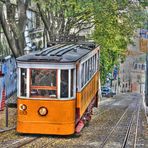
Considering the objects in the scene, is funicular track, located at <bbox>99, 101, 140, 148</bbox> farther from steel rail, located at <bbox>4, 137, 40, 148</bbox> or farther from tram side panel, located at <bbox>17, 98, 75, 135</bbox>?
steel rail, located at <bbox>4, 137, 40, 148</bbox>

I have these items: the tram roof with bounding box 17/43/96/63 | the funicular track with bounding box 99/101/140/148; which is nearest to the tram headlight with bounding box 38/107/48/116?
the tram roof with bounding box 17/43/96/63

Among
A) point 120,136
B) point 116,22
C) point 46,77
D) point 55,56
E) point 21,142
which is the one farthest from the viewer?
point 116,22

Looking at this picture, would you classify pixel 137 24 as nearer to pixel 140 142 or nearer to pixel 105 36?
pixel 105 36

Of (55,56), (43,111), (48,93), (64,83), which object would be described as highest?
(55,56)

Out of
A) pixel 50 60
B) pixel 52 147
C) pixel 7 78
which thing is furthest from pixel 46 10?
pixel 52 147

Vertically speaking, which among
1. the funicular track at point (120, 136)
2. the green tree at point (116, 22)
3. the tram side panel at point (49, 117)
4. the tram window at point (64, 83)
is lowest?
the funicular track at point (120, 136)

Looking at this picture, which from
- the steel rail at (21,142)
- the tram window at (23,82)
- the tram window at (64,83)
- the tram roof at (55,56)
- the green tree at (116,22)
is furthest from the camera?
the green tree at (116,22)

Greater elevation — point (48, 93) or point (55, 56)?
point (55, 56)

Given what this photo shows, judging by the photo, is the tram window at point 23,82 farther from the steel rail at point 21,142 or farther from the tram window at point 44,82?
the steel rail at point 21,142

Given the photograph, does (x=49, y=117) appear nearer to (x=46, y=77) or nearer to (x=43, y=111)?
(x=43, y=111)

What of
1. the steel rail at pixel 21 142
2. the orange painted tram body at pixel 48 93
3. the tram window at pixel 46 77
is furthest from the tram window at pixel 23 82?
the steel rail at pixel 21 142

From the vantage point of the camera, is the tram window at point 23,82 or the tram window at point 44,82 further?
the tram window at point 23,82

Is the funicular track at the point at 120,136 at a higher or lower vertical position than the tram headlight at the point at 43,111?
lower

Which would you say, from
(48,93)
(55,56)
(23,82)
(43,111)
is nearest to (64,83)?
(48,93)
